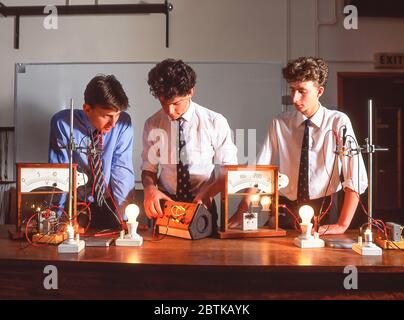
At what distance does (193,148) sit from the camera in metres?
2.50

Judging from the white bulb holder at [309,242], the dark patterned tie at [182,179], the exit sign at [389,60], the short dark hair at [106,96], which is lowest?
the white bulb holder at [309,242]

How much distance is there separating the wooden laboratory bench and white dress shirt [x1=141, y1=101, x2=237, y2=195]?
35.8 inches

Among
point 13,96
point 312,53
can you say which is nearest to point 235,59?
point 312,53

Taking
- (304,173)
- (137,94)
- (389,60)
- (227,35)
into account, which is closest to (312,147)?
(304,173)

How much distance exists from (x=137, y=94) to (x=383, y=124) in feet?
8.70

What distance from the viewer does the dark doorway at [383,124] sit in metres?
4.46

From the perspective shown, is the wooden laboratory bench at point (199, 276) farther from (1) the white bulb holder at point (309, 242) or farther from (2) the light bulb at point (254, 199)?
(2) the light bulb at point (254, 199)

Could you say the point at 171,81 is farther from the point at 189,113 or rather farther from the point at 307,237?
the point at 307,237

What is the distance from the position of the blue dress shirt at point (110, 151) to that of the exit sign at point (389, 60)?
2.84 m

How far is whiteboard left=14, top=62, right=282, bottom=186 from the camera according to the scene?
4250mm

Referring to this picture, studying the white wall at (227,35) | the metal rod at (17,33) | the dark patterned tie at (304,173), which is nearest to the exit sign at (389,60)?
the white wall at (227,35)

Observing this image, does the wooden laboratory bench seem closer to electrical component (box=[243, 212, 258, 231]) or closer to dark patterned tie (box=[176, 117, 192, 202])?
electrical component (box=[243, 212, 258, 231])

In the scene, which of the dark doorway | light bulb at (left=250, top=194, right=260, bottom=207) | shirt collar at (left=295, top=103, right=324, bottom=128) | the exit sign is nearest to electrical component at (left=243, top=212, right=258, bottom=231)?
light bulb at (left=250, top=194, right=260, bottom=207)
